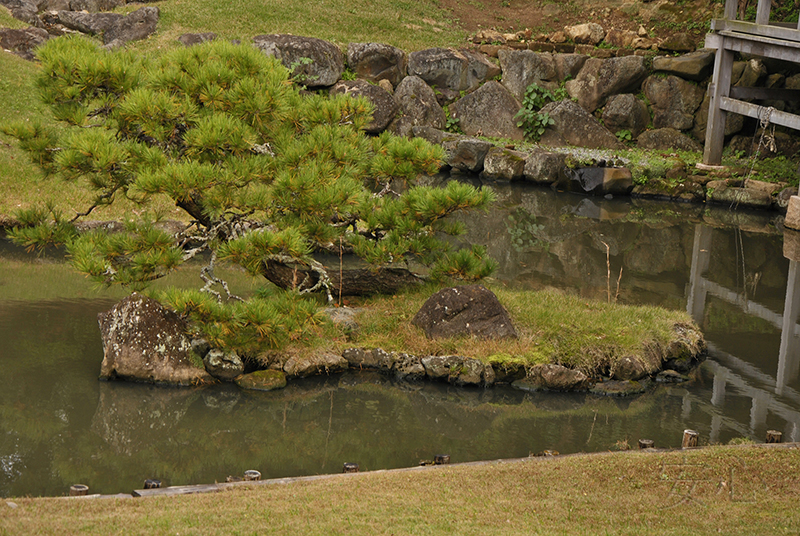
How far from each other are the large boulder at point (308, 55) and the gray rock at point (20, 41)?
6.14 metres

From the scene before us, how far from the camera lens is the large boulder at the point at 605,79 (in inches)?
980

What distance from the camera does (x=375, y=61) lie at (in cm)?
2538

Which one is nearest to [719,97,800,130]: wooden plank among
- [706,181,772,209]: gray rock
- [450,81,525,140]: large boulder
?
[706,181,772,209]: gray rock

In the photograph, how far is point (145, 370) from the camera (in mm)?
9438

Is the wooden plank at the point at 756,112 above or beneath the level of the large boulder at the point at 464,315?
above

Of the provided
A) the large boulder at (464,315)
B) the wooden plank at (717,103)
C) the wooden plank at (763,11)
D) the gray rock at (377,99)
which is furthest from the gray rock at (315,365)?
the wooden plank at (717,103)

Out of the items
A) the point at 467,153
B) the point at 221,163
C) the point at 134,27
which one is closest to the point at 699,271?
the point at 467,153

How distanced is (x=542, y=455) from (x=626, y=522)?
242 cm

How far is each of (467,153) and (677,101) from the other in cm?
691

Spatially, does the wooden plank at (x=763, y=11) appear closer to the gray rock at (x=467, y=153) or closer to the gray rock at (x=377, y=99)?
the gray rock at (x=467, y=153)

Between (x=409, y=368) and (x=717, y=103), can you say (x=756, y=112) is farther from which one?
(x=409, y=368)

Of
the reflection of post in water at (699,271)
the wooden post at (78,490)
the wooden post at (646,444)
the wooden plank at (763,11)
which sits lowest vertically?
the reflection of post in water at (699,271)

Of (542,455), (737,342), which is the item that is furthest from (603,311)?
(542,455)

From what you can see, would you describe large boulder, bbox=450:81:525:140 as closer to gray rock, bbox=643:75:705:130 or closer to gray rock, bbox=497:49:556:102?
gray rock, bbox=497:49:556:102
